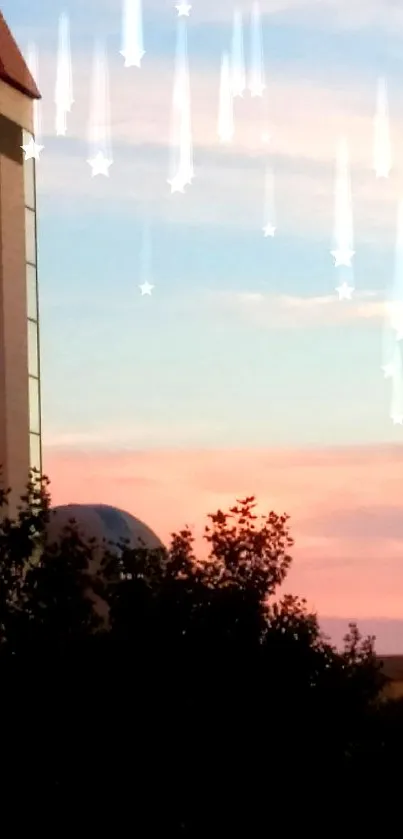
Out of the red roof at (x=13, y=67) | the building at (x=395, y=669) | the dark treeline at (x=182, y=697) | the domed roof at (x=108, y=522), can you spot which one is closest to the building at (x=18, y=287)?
the red roof at (x=13, y=67)

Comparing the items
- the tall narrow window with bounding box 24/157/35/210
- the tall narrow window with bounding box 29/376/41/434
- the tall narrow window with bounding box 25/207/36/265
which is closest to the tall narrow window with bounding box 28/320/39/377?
the tall narrow window with bounding box 29/376/41/434

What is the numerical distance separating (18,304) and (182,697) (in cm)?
3918

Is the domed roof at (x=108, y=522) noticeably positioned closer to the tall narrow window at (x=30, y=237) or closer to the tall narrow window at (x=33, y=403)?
the tall narrow window at (x=33, y=403)

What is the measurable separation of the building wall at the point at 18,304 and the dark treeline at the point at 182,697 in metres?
35.0

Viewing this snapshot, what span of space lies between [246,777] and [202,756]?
2.79ft

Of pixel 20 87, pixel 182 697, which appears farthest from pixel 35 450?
pixel 182 697

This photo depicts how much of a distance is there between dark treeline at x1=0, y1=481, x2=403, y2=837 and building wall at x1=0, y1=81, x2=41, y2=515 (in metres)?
35.0

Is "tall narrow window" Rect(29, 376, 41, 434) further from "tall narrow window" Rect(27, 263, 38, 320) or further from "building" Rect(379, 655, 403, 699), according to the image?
"building" Rect(379, 655, 403, 699)

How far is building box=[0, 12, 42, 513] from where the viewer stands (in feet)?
233

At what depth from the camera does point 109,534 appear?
80.0 metres

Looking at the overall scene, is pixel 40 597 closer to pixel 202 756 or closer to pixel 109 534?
pixel 202 756

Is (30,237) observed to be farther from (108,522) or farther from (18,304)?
(108,522)

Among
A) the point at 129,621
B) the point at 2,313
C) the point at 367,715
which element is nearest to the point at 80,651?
the point at 129,621

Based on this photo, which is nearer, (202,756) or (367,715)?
(202,756)
